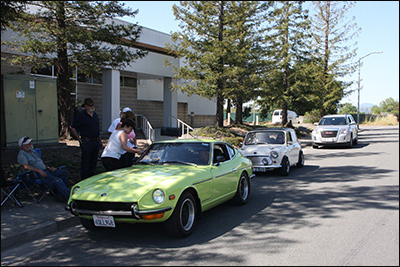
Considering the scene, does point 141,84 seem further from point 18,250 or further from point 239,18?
point 18,250

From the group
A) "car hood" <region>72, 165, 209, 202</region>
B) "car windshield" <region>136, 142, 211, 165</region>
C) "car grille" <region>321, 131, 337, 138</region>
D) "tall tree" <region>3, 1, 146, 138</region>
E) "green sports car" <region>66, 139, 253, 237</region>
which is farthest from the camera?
"car grille" <region>321, 131, 337, 138</region>

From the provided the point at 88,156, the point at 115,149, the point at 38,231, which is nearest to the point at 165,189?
the point at 38,231

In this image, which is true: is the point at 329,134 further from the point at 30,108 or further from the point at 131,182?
the point at 131,182

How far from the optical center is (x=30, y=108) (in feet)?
36.3

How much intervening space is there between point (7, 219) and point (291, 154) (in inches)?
324

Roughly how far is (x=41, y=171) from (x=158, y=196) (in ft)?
10.1

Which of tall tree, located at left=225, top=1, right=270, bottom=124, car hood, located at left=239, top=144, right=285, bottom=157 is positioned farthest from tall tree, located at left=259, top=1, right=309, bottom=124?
car hood, located at left=239, top=144, right=285, bottom=157

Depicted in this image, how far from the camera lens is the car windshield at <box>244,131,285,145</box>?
11.6m

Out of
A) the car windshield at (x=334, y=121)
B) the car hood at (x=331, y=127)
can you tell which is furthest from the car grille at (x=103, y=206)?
the car windshield at (x=334, y=121)

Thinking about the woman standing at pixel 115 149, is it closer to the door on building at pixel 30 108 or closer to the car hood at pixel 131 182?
the car hood at pixel 131 182

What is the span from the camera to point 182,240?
5.07 metres

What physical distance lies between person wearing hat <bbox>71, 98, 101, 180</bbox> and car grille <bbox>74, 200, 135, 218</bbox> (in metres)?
2.61

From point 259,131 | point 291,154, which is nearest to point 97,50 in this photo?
point 259,131

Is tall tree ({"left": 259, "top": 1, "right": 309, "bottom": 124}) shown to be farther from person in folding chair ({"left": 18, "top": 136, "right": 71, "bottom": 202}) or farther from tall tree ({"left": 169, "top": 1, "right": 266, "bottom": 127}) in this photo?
person in folding chair ({"left": 18, "top": 136, "right": 71, "bottom": 202})
